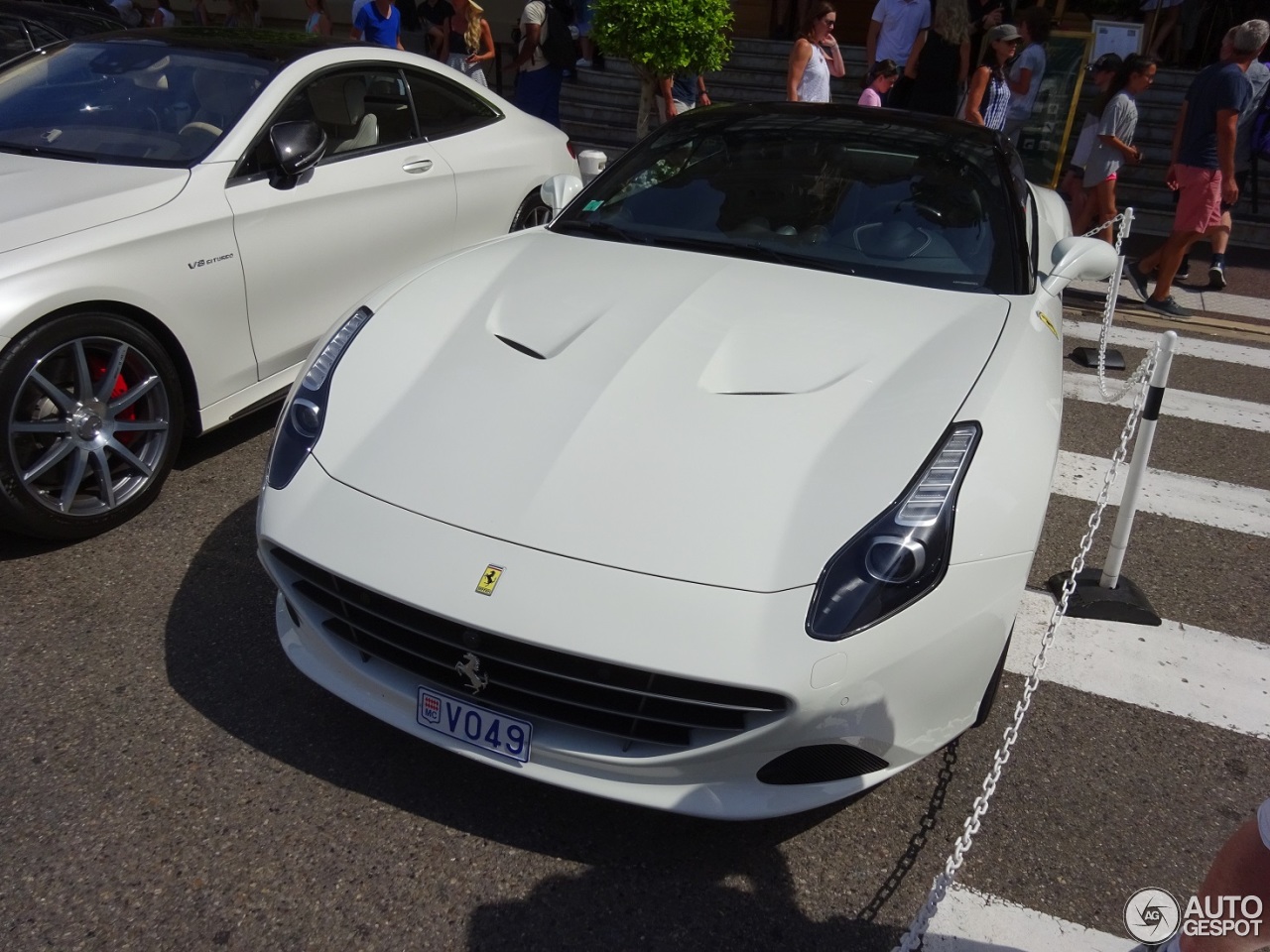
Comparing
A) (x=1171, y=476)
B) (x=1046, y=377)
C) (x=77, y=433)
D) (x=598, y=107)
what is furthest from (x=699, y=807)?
(x=598, y=107)

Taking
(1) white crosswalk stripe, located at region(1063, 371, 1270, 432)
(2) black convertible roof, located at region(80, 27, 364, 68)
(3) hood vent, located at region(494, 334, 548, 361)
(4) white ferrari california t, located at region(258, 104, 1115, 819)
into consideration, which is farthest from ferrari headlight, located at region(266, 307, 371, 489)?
(1) white crosswalk stripe, located at region(1063, 371, 1270, 432)

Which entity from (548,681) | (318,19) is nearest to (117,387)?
(548,681)

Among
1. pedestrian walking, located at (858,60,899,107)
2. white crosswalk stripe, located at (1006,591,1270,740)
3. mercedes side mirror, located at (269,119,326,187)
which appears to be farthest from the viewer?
pedestrian walking, located at (858,60,899,107)

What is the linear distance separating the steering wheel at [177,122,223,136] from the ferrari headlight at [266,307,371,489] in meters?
1.54

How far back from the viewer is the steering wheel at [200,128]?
3.95 metres

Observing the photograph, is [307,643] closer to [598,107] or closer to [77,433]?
[77,433]

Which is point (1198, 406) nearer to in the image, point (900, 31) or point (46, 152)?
point (900, 31)

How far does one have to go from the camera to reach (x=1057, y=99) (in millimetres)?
9133

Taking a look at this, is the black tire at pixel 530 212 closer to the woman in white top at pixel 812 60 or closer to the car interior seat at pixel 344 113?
the car interior seat at pixel 344 113

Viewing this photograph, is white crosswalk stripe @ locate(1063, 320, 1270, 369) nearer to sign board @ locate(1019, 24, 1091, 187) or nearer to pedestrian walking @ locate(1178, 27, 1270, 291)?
pedestrian walking @ locate(1178, 27, 1270, 291)

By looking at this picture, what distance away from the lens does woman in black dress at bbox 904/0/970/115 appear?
789 centimetres

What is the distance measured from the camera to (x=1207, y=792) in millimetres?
2682

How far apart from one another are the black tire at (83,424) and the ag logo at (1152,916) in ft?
10.9

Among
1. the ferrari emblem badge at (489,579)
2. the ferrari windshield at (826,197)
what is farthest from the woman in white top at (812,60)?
the ferrari emblem badge at (489,579)
